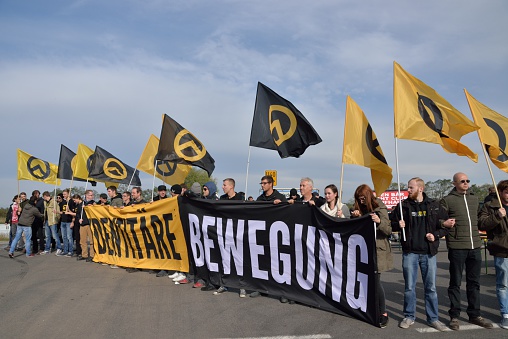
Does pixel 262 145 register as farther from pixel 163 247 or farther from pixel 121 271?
pixel 121 271

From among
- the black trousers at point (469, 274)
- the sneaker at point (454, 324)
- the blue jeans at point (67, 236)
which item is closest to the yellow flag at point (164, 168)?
the blue jeans at point (67, 236)

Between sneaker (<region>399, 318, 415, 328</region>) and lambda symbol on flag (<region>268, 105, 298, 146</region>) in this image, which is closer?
sneaker (<region>399, 318, 415, 328</region>)

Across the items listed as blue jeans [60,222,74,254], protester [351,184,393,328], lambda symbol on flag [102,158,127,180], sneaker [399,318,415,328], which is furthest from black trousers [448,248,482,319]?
blue jeans [60,222,74,254]

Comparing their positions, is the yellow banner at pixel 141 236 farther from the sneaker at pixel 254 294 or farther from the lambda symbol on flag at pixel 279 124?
the lambda symbol on flag at pixel 279 124

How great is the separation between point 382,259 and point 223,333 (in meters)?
2.26

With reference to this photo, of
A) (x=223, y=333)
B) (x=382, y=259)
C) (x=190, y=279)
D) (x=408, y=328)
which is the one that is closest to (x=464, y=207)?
(x=382, y=259)

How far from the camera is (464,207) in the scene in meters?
5.64

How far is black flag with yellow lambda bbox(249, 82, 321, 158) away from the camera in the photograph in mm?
8031

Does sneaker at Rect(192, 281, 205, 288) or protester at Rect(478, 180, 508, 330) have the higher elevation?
protester at Rect(478, 180, 508, 330)

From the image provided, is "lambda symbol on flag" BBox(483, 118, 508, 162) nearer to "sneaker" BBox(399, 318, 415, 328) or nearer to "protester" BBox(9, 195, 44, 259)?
"sneaker" BBox(399, 318, 415, 328)

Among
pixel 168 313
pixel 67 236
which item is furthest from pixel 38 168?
pixel 168 313

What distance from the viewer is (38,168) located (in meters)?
16.1

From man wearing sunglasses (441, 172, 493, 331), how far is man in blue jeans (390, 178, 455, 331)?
7.3 inches

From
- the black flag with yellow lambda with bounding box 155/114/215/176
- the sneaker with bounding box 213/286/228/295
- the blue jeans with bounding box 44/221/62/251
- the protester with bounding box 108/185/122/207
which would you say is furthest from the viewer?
the blue jeans with bounding box 44/221/62/251
